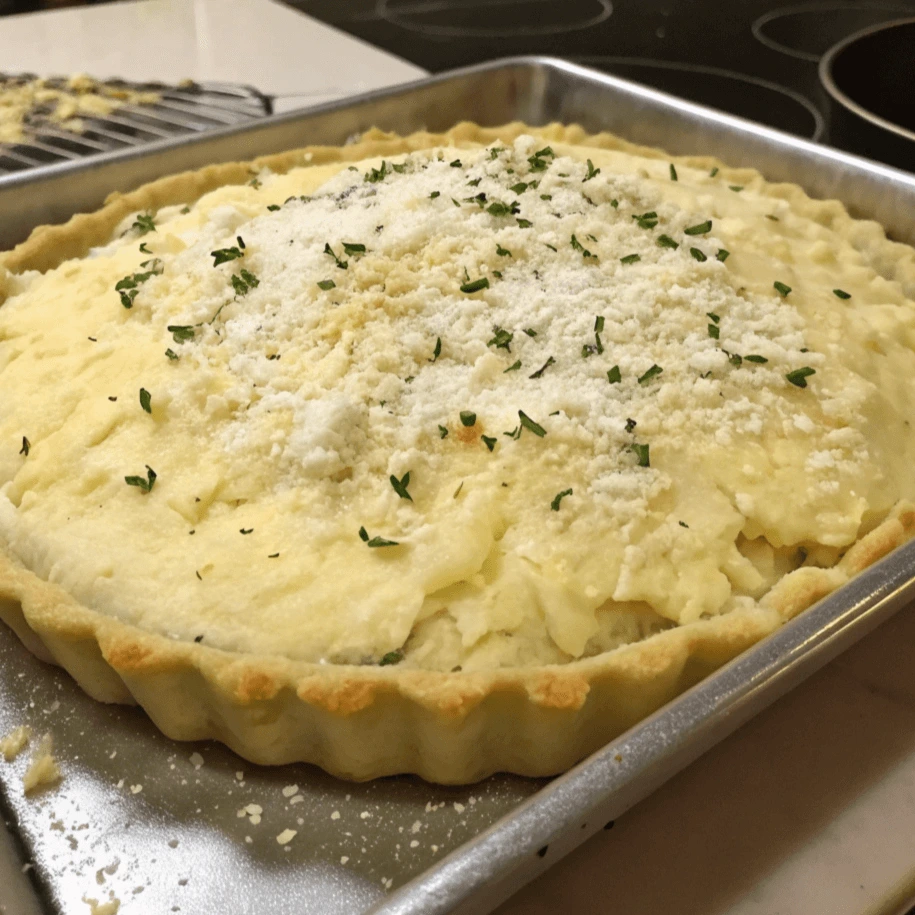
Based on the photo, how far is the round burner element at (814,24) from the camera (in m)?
3.87

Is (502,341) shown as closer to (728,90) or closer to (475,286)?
(475,286)

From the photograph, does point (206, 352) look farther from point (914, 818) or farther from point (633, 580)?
point (914, 818)

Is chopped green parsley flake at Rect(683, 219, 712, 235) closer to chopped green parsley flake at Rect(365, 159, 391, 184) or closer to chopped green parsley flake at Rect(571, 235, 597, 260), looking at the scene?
chopped green parsley flake at Rect(571, 235, 597, 260)

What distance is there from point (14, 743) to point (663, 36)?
3791 mm

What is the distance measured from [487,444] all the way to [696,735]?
0.56 metres

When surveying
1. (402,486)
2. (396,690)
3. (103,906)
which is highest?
(402,486)

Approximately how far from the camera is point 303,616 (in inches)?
50.9

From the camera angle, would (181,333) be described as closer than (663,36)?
Yes

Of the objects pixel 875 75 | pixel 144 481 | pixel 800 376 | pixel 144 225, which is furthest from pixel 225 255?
pixel 875 75

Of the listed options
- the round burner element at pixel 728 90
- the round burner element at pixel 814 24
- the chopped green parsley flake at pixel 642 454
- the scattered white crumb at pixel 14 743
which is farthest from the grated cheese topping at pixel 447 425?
the round burner element at pixel 814 24

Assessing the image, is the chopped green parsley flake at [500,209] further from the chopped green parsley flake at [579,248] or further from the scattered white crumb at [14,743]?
the scattered white crumb at [14,743]

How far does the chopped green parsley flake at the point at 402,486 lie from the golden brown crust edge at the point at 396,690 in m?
0.28

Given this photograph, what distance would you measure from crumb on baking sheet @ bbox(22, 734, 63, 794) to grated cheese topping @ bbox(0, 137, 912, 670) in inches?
9.8

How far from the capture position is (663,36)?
3.97 meters
